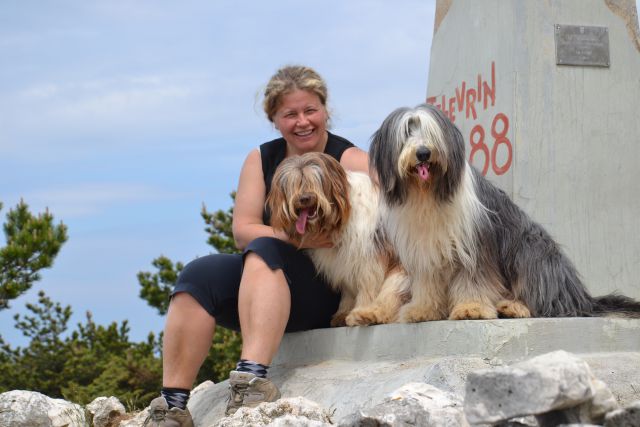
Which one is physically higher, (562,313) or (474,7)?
(474,7)

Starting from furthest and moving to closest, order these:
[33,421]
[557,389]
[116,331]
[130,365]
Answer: [116,331] → [130,365] → [33,421] → [557,389]

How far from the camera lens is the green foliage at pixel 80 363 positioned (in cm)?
866

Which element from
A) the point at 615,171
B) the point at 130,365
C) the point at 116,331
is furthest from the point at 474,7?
the point at 116,331

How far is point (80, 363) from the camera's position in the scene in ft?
30.5

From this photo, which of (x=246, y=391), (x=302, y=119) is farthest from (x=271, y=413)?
(x=302, y=119)

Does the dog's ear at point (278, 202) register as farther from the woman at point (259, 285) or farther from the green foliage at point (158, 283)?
the green foliage at point (158, 283)

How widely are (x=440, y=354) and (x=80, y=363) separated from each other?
18.3 ft

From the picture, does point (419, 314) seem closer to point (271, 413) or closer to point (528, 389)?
point (271, 413)

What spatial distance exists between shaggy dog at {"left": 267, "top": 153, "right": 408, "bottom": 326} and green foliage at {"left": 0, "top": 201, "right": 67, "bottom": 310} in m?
4.73

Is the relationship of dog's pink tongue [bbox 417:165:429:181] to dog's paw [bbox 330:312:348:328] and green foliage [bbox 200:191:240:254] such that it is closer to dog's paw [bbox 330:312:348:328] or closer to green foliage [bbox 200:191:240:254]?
dog's paw [bbox 330:312:348:328]

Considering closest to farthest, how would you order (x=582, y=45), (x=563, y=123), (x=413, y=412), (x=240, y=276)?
1. (x=413, y=412)
2. (x=240, y=276)
3. (x=563, y=123)
4. (x=582, y=45)

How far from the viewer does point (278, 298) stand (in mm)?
4809

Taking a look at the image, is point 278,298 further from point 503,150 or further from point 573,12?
point 573,12

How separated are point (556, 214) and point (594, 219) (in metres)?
0.29
